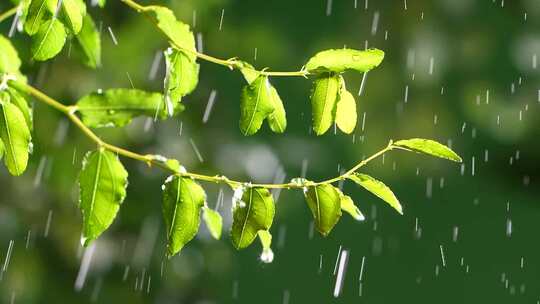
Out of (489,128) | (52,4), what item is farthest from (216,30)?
(52,4)

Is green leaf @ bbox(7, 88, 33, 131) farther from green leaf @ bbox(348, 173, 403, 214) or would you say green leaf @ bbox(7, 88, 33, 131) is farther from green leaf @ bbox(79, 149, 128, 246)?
green leaf @ bbox(348, 173, 403, 214)

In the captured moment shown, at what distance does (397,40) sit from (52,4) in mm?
2505

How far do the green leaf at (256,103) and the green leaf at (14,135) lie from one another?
200 mm

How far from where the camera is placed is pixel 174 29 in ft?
3.18

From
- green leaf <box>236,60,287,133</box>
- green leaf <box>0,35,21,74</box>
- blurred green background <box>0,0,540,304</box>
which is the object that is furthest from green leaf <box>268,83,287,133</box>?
blurred green background <box>0,0,540,304</box>

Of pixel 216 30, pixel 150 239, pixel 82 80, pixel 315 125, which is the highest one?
pixel 216 30

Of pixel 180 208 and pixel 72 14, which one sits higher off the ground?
pixel 72 14

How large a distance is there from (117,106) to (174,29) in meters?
0.17

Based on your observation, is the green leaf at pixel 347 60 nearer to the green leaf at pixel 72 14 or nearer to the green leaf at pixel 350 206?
the green leaf at pixel 350 206

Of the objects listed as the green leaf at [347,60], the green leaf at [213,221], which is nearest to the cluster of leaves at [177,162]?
the green leaf at [347,60]

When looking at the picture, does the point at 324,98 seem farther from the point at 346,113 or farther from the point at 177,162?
the point at 177,162

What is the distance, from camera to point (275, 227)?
3.24 meters

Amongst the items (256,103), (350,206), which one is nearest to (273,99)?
(256,103)

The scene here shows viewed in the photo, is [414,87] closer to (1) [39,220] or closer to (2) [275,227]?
(2) [275,227]
